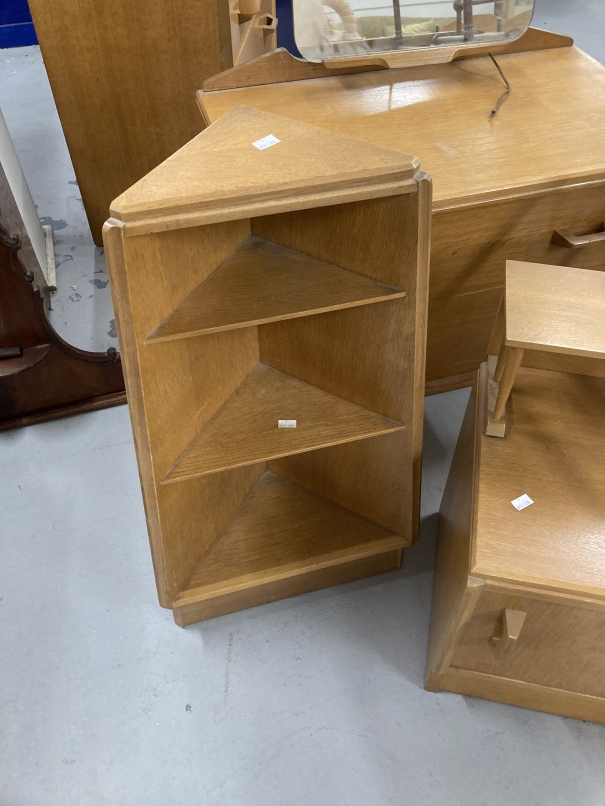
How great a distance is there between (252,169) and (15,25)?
13.7ft

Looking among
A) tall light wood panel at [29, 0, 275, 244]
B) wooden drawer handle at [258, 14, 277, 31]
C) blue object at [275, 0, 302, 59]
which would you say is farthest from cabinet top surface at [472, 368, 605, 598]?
blue object at [275, 0, 302, 59]

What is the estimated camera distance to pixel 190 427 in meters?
1.40

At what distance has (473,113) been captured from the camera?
5.64ft

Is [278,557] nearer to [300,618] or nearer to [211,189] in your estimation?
[300,618]

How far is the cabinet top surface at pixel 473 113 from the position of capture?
154cm

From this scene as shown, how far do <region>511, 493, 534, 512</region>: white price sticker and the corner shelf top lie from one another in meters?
0.64

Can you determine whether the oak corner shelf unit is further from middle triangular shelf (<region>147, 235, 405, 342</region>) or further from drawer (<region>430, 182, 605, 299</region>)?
drawer (<region>430, 182, 605, 299</region>)

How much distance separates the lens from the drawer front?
124 centimetres

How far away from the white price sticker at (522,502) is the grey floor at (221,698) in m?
0.55

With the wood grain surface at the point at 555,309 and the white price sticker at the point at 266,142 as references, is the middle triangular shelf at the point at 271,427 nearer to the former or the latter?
the wood grain surface at the point at 555,309

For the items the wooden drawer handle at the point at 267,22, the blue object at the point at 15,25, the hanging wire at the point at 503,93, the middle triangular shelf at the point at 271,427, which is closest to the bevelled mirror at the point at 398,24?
the hanging wire at the point at 503,93

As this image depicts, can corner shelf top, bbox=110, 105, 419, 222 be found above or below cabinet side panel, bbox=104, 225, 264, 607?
above

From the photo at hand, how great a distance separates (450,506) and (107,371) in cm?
116

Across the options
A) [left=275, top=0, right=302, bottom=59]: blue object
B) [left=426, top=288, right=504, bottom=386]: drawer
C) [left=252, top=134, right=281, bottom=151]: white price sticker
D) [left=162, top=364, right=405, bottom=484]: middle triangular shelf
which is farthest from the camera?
[left=275, top=0, right=302, bottom=59]: blue object
